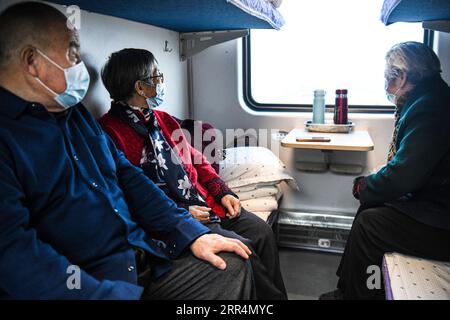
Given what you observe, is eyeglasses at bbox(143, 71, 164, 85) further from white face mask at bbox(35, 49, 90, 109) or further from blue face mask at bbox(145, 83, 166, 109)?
white face mask at bbox(35, 49, 90, 109)

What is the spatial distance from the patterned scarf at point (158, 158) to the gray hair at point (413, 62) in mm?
1168

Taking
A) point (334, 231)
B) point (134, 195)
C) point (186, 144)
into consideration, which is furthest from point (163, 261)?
point (334, 231)

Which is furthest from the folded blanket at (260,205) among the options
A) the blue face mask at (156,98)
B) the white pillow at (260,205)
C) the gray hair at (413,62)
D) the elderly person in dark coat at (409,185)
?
the gray hair at (413,62)

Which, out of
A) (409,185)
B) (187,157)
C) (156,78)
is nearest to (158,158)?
(187,157)

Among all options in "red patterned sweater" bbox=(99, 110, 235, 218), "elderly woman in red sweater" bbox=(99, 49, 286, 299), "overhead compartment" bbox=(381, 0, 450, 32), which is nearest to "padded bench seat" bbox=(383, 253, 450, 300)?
"elderly woman in red sweater" bbox=(99, 49, 286, 299)

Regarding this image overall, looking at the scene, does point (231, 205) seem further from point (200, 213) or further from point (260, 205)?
point (260, 205)

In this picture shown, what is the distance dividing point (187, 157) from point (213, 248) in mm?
685

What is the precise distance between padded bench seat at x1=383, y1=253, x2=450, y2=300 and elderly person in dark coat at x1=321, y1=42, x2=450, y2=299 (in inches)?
2.7

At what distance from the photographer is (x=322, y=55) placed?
2908 mm

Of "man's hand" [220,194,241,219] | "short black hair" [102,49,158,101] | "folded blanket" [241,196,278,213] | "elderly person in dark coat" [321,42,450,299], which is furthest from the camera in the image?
Answer: "folded blanket" [241,196,278,213]

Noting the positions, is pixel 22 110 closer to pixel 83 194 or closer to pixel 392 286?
pixel 83 194

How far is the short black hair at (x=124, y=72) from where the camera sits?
1785 millimetres

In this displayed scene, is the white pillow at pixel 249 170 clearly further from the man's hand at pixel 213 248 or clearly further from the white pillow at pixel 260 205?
the man's hand at pixel 213 248

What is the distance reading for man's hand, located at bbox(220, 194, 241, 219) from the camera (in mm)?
1941
